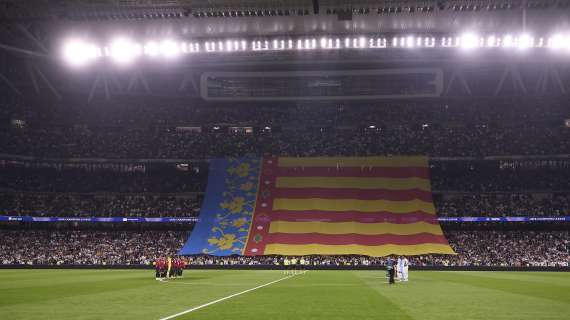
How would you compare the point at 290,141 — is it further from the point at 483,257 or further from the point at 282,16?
the point at 282,16

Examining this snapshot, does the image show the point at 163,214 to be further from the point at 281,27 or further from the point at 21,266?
the point at 281,27

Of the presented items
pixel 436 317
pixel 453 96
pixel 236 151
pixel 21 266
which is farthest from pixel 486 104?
pixel 436 317

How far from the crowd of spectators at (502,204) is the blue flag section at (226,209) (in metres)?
23.6

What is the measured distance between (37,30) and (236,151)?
32871 millimetres

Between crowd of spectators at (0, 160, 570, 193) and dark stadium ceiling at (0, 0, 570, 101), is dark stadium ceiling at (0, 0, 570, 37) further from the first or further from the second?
crowd of spectators at (0, 160, 570, 193)

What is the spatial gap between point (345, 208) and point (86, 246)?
30.4 metres

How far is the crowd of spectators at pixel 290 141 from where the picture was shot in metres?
71.4

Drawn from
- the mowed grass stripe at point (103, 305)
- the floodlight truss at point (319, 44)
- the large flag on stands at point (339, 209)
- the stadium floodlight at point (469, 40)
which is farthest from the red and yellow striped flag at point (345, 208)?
the mowed grass stripe at point (103, 305)

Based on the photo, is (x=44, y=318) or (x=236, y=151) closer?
(x=44, y=318)

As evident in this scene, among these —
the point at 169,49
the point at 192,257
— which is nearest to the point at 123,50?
the point at 169,49

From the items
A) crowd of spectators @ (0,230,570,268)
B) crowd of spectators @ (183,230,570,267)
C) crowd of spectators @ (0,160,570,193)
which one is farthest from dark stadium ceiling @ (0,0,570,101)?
crowd of spectators @ (0,160,570,193)

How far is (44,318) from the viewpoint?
14445 mm

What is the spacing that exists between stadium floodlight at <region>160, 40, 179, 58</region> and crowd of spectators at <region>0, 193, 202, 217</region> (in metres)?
29.2

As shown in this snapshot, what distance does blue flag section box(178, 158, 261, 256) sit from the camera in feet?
191
